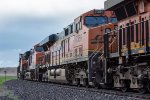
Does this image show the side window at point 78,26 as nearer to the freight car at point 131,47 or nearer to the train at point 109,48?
the train at point 109,48

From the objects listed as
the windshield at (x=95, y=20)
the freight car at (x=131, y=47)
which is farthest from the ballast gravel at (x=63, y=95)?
the windshield at (x=95, y=20)

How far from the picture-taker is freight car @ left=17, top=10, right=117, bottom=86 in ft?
62.4

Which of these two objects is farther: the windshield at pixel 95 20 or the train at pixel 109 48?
the windshield at pixel 95 20

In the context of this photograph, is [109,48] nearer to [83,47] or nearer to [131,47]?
[131,47]

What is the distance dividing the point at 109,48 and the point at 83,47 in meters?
3.14

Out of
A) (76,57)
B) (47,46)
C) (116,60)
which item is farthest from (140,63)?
(47,46)

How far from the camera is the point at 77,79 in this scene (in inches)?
888

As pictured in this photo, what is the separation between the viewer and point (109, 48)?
17.5 meters

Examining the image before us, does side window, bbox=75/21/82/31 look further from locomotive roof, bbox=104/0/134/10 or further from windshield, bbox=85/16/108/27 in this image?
locomotive roof, bbox=104/0/134/10

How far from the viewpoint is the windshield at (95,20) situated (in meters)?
20.5

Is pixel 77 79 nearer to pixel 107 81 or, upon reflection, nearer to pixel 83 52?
pixel 83 52

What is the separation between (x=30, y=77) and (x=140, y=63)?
2678cm

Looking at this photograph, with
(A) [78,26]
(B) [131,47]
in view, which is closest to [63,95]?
(B) [131,47]

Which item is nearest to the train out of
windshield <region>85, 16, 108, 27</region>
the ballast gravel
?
windshield <region>85, 16, 108, 27</region>
